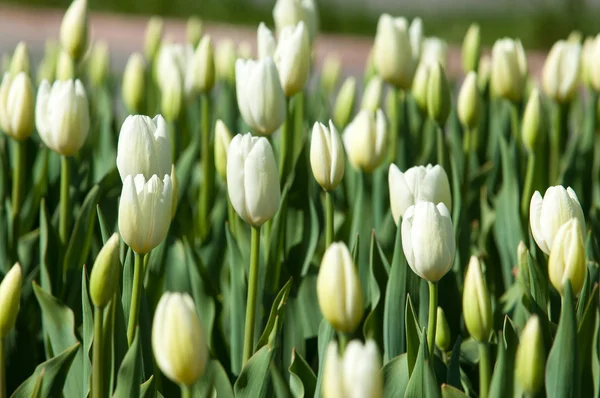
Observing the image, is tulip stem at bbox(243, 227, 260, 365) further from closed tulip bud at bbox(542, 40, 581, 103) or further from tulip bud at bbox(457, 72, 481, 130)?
closed tulip bud at bbox(542, 40, 581, 103)

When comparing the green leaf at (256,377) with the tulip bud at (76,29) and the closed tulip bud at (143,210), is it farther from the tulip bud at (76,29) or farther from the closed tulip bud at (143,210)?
the tulip bud at (76,29)

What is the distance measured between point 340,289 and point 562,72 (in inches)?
47.9

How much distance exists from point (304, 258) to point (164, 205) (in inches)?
21.2

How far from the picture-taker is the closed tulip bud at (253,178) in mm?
1082

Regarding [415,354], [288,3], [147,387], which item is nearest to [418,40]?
[288,3]

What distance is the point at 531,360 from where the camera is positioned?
900 mm

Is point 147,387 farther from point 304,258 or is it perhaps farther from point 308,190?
point 308,190

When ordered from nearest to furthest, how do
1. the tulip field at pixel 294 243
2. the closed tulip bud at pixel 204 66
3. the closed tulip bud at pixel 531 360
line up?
the closed tulip bud at pixel 531 360 < the tulip field at pixel 294 243 < the closed tulip bud at pixel 204 66

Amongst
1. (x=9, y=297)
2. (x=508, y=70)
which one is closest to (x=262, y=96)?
(x=9, y=297)

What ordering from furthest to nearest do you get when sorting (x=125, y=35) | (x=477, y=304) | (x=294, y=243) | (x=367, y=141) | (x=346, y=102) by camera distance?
(x=125, y=35)
(x=346, y=102)
(x=294, y=243)
(x=367, y=141)
(x=477, y=304)

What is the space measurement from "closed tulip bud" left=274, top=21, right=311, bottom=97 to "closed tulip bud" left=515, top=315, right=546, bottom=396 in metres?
0.75

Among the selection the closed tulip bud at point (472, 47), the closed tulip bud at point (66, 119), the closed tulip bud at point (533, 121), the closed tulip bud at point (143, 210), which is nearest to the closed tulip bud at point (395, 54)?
the closed tulip bud at point (533, 121)

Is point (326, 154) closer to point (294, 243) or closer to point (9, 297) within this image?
point (294, 243)

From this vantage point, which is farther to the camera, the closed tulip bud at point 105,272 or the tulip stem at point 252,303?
the tulip stem at point 252,303
